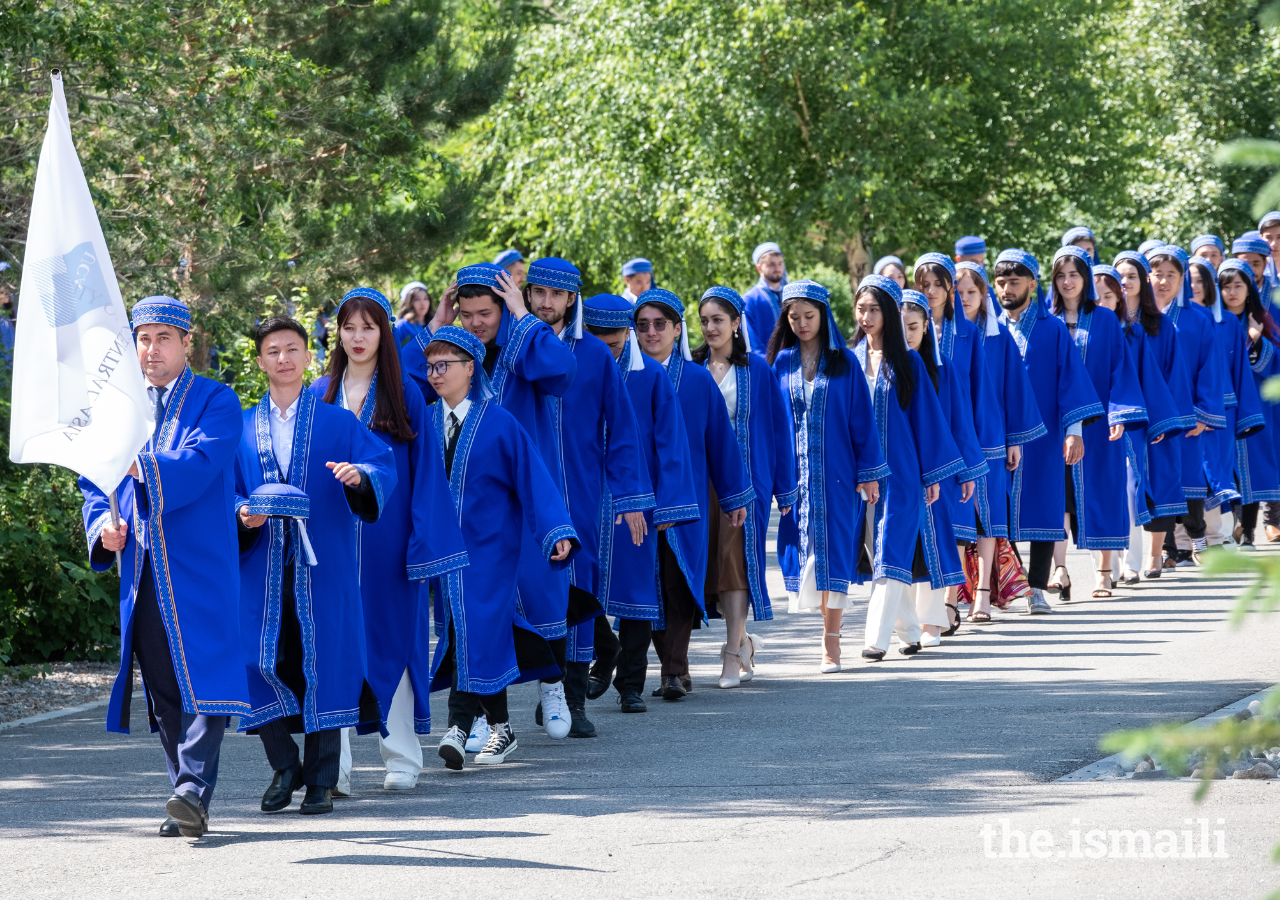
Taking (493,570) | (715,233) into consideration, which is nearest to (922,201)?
(715,233)

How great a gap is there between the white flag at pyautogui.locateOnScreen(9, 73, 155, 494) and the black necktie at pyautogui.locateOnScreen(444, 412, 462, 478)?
1.78 meters

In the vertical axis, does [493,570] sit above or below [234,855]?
above

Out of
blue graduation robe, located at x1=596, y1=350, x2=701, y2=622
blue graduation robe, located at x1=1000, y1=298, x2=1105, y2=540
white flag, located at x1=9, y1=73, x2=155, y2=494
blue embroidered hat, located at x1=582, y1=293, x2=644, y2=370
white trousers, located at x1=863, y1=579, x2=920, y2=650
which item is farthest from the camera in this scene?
blue graduation robe, located at x1=1000, y1=298, x2=1105, y2=540

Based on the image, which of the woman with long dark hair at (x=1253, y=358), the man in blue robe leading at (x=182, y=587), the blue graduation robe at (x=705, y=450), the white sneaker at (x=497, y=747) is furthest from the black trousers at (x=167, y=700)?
the woman with long dark hair at (x=1253, y=358)

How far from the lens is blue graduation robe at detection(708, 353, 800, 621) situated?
9.26m

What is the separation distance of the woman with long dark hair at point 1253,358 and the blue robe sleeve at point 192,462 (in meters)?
10.5

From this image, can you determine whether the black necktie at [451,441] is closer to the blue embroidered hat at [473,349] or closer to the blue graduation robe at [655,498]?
the blue embroidered hat at [473,349]

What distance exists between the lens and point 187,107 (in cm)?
1076

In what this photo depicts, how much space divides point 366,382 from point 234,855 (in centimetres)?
204

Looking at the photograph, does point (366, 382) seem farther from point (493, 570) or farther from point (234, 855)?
point (234, 855)

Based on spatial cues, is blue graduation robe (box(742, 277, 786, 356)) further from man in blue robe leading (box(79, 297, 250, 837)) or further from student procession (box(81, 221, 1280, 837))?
man in blue robe leading (box(79, 297, 250, 837))

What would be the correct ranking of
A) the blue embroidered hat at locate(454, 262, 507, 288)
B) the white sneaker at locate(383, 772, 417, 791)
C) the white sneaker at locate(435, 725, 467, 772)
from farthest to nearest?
the blue embroidered hat at locate(454, 262, 507, 288)
the white sneaker at locate(435, 725, 467, 772)
the white sneaker at locate(383, 772, 417, 791)

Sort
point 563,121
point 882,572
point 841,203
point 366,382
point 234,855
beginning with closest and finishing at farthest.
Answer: point 234,855, point 366,382, point 882,572, point 841,203, point 563,121

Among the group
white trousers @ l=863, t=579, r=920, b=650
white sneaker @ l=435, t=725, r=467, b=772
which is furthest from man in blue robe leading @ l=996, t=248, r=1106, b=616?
white sneaker @ l=435, t=725, r=467, b=772
